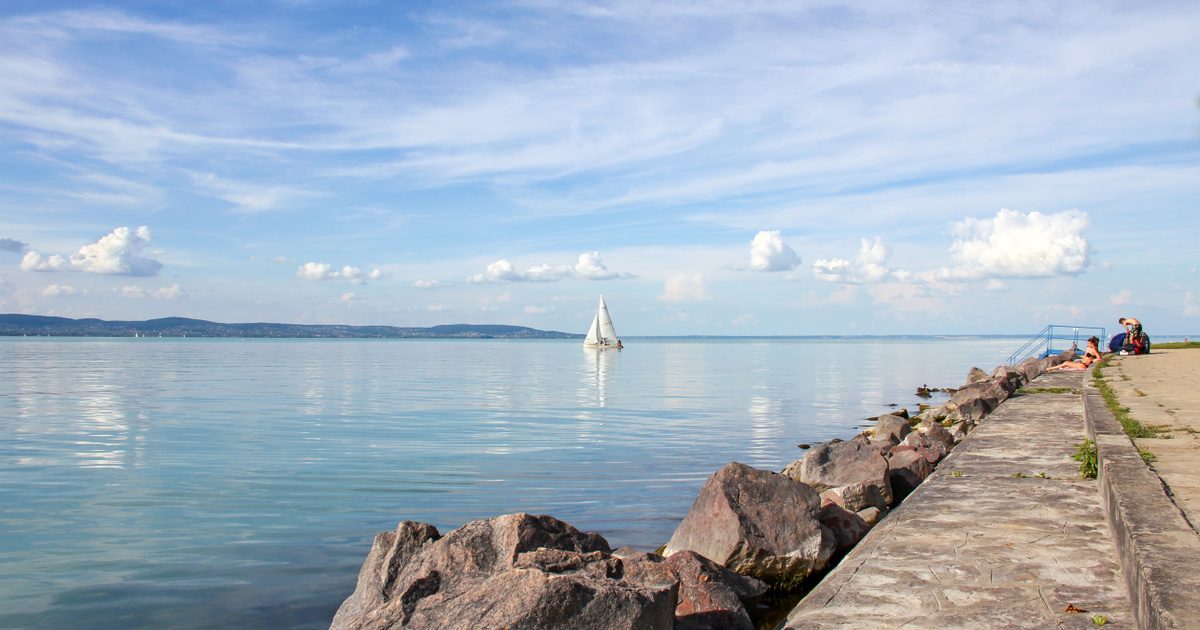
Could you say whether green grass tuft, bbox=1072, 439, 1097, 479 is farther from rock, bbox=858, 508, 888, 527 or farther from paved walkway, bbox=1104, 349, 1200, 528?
rock, bbox=858, 508, 888, 527

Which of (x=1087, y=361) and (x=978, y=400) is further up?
(x=1087, y=361)

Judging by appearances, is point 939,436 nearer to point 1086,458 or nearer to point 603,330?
point 1086,458

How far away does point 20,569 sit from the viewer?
10.1 meters

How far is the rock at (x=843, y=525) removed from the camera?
884 cm

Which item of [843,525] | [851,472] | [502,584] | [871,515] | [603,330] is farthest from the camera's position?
[603,330]

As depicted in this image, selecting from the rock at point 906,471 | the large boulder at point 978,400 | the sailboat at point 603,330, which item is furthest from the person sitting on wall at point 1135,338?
the sailboat at point 603,330

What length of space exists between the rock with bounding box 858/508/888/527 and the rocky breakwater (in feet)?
0.08

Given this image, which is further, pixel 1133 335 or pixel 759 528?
pixel 1133 335

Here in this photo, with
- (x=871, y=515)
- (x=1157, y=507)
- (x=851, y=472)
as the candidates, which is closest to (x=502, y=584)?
(x=1157, y=507)

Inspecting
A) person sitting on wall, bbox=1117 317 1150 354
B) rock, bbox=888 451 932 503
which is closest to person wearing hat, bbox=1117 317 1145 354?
person sitting on wall, bbox=1117 317 1150 354

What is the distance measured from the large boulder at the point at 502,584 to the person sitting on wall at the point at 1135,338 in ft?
124

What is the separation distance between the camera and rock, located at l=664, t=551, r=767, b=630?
20.8ft

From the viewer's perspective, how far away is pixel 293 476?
16.0m

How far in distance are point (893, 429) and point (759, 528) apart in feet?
36.0
